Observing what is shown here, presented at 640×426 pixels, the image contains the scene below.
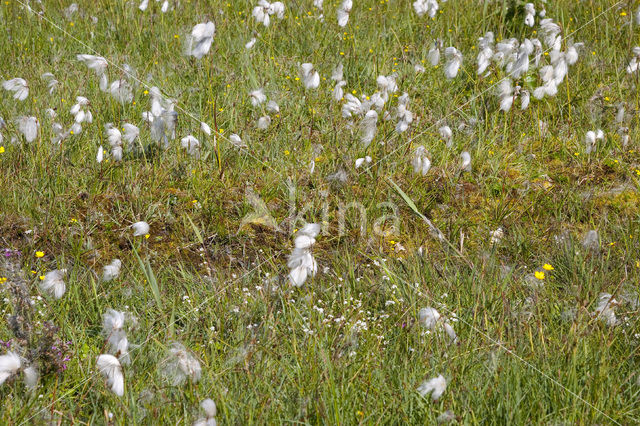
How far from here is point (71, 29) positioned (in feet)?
15.8

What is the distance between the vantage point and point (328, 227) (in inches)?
121

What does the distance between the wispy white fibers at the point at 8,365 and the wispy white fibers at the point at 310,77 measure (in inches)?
90.7

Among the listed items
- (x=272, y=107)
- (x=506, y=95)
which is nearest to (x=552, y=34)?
(x=506, y=95)

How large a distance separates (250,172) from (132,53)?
5.46ft

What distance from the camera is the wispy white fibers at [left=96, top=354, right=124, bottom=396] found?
5.94 feet

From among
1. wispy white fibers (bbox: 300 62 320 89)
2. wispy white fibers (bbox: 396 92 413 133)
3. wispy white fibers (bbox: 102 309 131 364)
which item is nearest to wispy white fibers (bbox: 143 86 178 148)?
wispy white fibers (bbox: 300 62 320 89)

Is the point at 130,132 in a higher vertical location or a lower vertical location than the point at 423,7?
lower

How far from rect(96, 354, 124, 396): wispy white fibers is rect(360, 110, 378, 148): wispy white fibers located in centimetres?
197

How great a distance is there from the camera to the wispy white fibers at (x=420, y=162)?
10.6ft

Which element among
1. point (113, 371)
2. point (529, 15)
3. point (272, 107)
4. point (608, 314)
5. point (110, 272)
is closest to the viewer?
point (113, 371)

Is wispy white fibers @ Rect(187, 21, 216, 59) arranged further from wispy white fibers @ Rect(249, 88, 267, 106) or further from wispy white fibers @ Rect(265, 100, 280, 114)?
wispy white fibers @ Rect(265, 100, 280, 114)

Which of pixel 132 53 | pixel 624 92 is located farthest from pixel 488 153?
pixel 132 53

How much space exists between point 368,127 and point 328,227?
68 cm

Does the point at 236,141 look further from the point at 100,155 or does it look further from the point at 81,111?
the point at 81,111
